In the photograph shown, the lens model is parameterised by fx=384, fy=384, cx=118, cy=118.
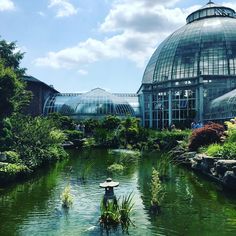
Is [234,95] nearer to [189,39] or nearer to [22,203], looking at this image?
[189,39]

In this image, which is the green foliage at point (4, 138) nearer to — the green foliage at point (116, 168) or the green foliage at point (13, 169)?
the green foliage at point (13, 169)

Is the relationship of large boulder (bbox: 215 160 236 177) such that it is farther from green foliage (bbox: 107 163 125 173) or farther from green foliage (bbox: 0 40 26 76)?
green foliage (bbox: 0 40 26 76)

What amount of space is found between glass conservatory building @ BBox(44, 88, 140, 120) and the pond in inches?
2214


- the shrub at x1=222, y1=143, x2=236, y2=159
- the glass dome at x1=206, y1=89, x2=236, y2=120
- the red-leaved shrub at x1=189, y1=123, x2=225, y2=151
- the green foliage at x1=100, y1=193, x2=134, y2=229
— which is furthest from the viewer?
the glass dome at x1=206, y1=89, x2=236, y2=120

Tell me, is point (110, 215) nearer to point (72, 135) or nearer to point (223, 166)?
point (223, 166)

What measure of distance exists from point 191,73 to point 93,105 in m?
22.0

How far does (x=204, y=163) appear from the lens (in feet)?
→ 82.3

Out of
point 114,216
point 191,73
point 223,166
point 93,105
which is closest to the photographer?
point 114,216

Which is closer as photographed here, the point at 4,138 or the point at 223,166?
the point at 223,166

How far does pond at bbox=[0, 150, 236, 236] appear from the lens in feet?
43.4

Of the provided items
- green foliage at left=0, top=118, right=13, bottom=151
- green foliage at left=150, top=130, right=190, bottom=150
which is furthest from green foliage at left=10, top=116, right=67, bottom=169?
green foliage at left=150, top=130, right=190, bottom=150

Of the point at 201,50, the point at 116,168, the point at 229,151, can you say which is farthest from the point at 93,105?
the point at 229,151

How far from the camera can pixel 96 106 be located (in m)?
83.0

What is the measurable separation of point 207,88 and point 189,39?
13.9m
